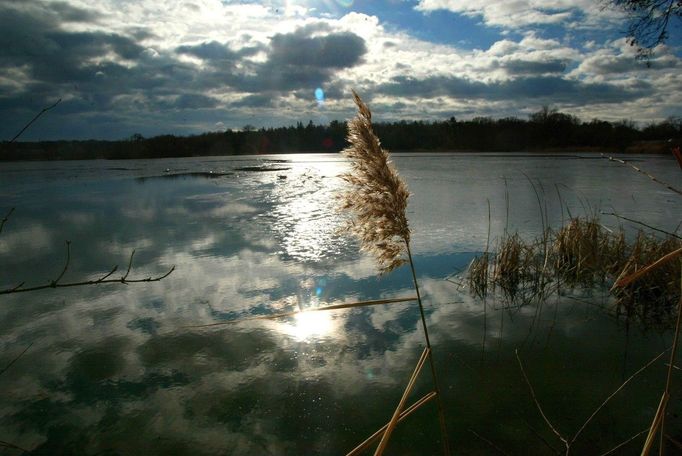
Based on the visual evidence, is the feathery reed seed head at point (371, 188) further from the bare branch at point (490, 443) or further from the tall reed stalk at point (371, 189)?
the bare branch at point (490, 443)

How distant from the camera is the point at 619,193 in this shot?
1340 centimetres

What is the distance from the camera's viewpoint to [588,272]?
19.3ft

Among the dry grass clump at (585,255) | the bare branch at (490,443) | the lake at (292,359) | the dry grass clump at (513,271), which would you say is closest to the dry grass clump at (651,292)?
the lake at (292,359)

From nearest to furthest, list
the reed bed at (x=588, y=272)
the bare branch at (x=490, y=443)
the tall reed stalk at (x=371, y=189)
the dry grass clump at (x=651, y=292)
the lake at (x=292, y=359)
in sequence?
1. the tall reed stalk at (x=371, y=189)
2. the bare branch at (x=490, y=443)
3. the lake at (x=292, y=359)
4. the dry grass clump at (x=651, y=292)
5. the reed bed at (x=588, y=272)

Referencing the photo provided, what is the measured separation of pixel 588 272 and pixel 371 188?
5.31 metres

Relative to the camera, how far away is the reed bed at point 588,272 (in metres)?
4.78

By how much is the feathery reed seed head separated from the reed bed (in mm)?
3733

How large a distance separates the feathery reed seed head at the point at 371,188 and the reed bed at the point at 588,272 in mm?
3733

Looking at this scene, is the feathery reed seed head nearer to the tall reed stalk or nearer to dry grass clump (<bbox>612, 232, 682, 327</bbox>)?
the tall reed stalk

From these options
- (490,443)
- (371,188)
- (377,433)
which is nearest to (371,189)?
(371,188)

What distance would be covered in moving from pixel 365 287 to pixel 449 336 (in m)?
1.51

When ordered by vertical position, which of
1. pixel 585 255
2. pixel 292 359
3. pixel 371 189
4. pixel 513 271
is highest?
pixel 371 189

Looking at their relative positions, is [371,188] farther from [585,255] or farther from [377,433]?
[585,255]

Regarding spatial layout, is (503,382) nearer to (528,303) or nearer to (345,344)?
(345,344)
